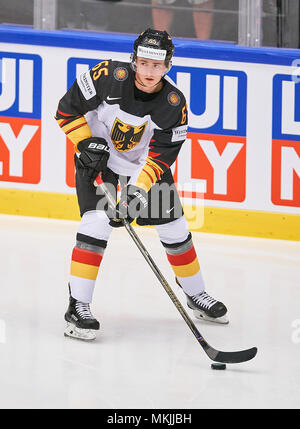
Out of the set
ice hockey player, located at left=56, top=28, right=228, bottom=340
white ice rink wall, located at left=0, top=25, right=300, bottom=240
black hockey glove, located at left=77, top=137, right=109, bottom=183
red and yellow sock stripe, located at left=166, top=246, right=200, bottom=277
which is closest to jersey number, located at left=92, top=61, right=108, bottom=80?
ice hockey player, located at left=56, top=28, right=228, bottom=340

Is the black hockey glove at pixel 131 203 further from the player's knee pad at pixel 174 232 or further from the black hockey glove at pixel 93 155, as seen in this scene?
the player's knee pad at pixel 174 232

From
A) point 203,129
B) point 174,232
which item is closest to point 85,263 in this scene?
A: point 174,232

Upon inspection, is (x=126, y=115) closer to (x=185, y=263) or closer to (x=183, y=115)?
(x=183, y=115)

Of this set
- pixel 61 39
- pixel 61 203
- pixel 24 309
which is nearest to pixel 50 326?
pixel 24 309

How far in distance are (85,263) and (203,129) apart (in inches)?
73.7

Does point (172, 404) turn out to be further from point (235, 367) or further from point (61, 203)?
point (61, 203)

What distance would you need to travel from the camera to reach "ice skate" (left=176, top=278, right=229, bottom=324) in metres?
4.10

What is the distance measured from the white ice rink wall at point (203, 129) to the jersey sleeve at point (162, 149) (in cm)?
164

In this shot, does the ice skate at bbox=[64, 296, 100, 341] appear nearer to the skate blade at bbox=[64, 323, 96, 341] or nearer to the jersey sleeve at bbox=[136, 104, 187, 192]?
the skate blade at bbox=[64, 323, 96, 341]

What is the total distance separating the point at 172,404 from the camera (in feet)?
10.3

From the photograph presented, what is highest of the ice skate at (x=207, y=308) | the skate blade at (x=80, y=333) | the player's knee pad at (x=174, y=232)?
the player's knee pad at (x=174, y=232)

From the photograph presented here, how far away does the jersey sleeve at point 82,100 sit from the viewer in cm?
379

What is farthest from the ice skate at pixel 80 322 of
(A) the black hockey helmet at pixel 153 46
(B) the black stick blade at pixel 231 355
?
(A) the black hockey helmet at pixel 153 46

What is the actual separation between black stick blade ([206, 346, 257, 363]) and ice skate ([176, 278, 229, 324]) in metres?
0.52
